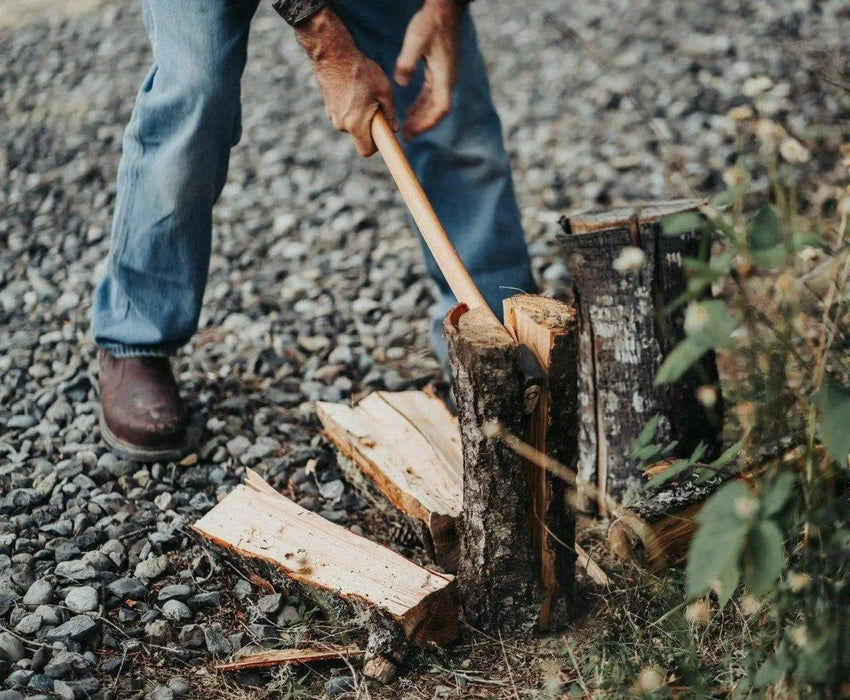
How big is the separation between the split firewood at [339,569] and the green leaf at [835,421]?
876 millimetres

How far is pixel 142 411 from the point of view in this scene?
2670mm

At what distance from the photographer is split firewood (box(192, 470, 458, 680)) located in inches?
→ 76.0

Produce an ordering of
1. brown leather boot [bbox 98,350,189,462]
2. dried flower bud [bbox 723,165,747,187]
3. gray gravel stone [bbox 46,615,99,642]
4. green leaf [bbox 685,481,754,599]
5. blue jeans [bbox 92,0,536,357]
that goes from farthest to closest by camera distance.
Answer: brown leather boot [bbox 98,350,189,462], blue jeans [bbox 92,0,536,357], gray gravel stone [bbox 46,615,99,642], dried flower bud [bbox 723,165,747,187], green leaf [bbox 685,481,754,599]

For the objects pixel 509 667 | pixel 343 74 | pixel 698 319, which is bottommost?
pixel 509 667

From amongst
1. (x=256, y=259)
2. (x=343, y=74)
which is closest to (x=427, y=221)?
(x=343, y=74)

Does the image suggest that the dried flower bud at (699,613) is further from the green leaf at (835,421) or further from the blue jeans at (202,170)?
the blue jeans at (202,170)

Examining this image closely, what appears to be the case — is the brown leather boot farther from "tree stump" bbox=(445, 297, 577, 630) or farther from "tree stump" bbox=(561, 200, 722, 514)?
"tree stump" bbox=(561, 200, 722, 514)

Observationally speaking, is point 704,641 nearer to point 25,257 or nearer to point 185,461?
point 185,461

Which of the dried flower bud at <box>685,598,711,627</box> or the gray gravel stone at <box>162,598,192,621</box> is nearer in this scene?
the dried flower bud at <box>685,598,711,627</box>

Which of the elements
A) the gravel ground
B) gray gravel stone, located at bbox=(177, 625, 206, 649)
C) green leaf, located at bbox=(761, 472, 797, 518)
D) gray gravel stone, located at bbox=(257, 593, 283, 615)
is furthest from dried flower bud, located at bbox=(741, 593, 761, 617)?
gray gravel stone, located at bbox=(177, 625, 206, 649)

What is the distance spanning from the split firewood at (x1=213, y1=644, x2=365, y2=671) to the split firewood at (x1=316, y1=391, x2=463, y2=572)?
35 cm

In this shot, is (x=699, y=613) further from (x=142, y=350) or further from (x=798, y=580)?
(x=142, y=350)

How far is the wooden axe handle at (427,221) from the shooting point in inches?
78.9

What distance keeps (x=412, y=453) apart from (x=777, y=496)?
1.27 meters
